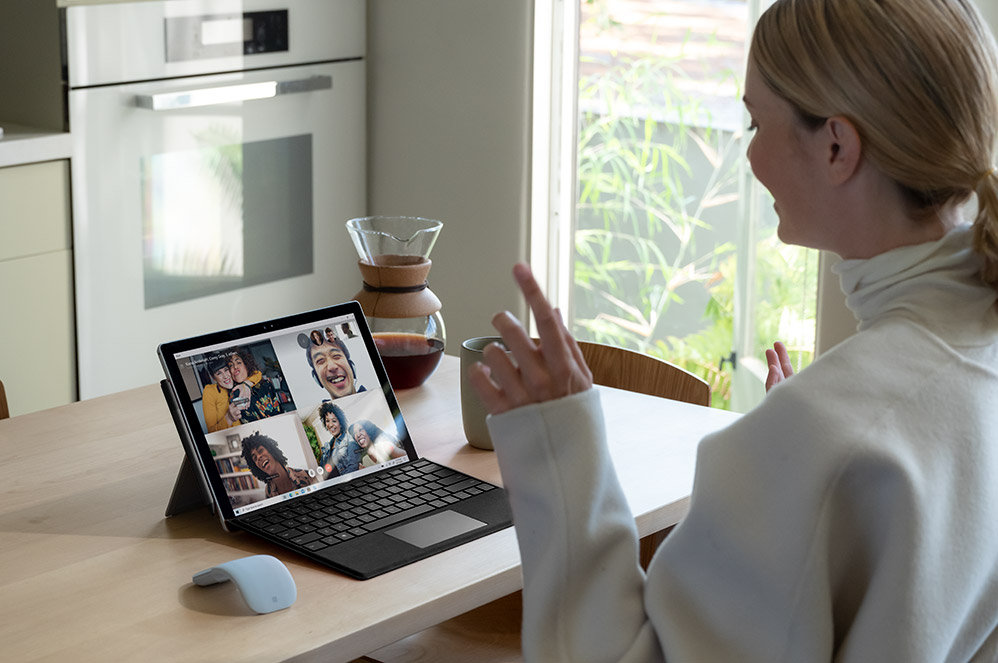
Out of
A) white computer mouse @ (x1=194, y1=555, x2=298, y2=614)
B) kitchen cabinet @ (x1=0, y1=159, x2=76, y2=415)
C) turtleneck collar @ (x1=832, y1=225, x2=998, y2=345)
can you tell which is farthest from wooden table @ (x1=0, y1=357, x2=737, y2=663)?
kitchen cabinet @ (x1=0, y1=159, x2=76, y2=415)

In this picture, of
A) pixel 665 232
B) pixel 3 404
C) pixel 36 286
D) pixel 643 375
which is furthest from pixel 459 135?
pixel 3 404

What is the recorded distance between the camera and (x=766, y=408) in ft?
3.23

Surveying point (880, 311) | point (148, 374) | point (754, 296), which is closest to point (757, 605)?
point (880, 311)

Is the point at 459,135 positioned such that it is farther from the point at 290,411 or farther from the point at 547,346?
the point at 547,346

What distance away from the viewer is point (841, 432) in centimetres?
95

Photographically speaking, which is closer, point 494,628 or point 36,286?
point 494,628

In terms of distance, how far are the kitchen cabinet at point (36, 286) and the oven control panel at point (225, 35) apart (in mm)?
401

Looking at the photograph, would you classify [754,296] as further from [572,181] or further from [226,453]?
[226,453]

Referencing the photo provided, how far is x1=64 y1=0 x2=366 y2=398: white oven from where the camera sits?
9.34 feet

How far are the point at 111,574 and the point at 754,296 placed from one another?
2.01m

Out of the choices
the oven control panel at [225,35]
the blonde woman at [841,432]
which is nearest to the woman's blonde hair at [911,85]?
the blonde woman at [841,432]

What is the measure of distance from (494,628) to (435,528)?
47 cm

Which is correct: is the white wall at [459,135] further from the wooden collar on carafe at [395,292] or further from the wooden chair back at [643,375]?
the wooden collar on carafe at [395,292]

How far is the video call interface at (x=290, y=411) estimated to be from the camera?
1389mm
